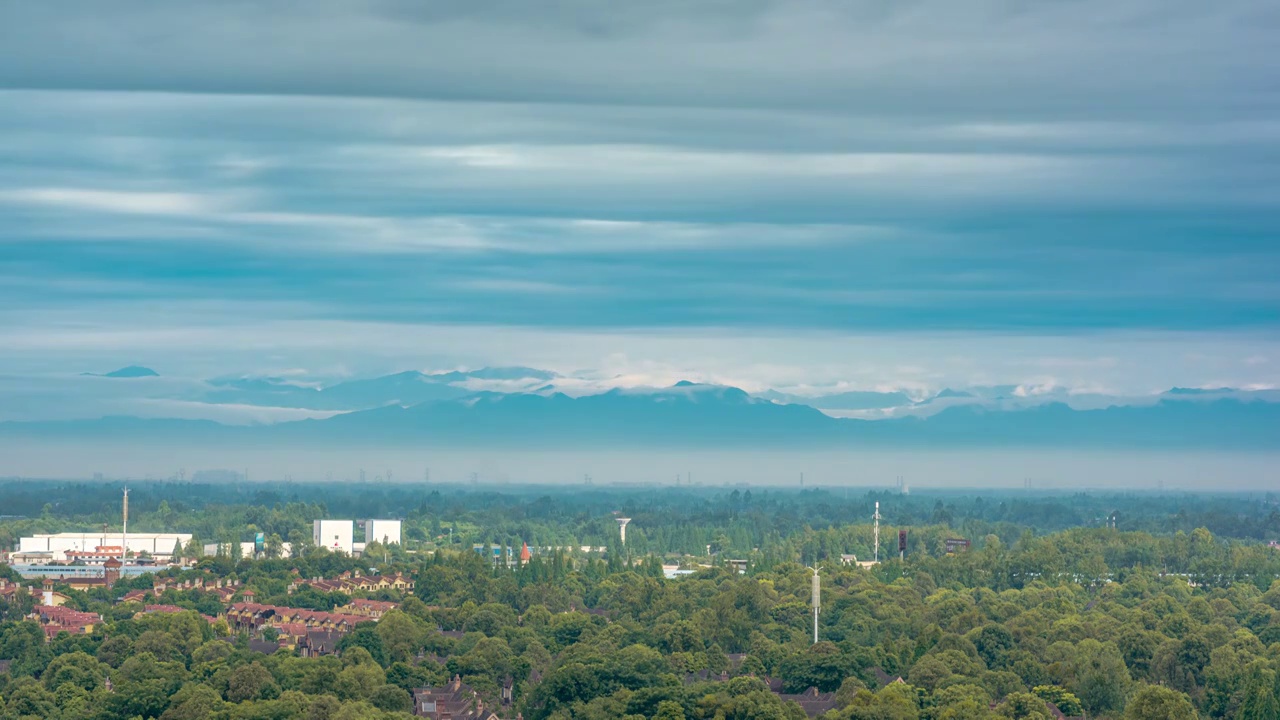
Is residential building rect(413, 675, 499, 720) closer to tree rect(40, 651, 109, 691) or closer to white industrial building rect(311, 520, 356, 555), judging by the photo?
tree rect(40, 651, 109, 691)

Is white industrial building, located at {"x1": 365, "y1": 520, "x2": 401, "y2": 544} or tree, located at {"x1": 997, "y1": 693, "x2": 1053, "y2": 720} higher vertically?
white industrial building, located at {"x1": 365, "y1": 520, "x2": 401, "y2": 544}

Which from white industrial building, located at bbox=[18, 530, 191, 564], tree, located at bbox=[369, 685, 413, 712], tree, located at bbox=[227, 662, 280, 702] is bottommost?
tree, located at bbox=[369, 685, 413, 712]

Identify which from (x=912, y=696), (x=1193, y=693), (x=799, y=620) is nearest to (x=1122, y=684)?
(x=1193, y=693)

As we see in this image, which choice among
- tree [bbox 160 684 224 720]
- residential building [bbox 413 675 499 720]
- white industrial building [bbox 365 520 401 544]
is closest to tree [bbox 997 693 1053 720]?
residential building [bbox 413 675 499 720]

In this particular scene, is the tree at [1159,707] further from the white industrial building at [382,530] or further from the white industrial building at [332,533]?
the white industrial building at [382,530]

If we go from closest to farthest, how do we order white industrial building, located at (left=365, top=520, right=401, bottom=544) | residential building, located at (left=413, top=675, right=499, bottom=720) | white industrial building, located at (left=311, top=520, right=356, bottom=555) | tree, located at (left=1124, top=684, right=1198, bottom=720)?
tree, located at (left=1124, top=684, right=1198, bottom=720) → residential building, located at (left=413, top=675, right=499, bottom=720) → white industrial building, located at (left=311, top=520, right=356, bottom=555) → white industrial building, located at (left=365, top=520, right=401, bottom=544)

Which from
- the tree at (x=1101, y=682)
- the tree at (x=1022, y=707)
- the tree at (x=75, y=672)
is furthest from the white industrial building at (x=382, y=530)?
the tree at (x=1022, y=707)
